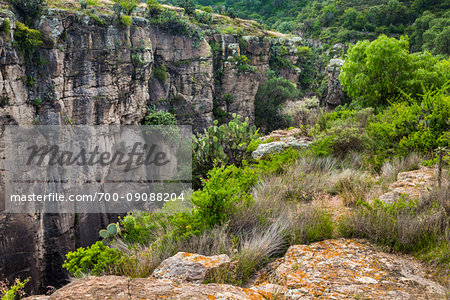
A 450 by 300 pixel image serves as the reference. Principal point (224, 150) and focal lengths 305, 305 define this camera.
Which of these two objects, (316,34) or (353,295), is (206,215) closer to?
(353,295)

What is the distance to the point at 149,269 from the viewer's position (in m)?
2.49

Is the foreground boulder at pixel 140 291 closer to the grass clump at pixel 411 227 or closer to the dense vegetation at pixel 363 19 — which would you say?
the grass clump at pixel 411 227

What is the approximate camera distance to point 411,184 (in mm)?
3895

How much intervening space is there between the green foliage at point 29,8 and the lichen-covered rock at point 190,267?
54.7ft

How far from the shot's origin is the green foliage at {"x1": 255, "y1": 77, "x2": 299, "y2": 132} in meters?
27.2

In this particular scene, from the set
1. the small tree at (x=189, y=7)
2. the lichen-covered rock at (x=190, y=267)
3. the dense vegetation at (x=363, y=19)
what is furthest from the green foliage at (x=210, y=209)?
the dense vegetation at (x=363, y=19)

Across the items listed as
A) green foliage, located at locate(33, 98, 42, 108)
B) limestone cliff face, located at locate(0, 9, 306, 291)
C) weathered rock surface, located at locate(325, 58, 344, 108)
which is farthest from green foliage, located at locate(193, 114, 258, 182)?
green foliage, located at locate(33, 98, 42, 108)

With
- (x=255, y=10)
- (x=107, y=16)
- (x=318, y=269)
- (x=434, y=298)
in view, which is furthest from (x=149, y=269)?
(x=255, y=10)

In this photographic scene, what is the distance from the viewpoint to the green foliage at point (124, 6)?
17.8 meters

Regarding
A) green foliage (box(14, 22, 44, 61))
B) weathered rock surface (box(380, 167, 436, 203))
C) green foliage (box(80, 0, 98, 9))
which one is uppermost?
green foliage (box(80, 0, 98, 9))

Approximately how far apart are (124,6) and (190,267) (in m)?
20.5

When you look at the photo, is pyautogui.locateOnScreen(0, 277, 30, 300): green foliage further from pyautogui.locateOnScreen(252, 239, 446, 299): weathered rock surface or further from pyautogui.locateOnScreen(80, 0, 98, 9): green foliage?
pyautogui.locateOnScreen(80, 0, 98, 9): green foliage

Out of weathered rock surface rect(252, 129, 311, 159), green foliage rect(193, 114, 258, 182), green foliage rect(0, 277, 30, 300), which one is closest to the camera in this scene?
A: green foliage rect(0, 277, 30, 300)

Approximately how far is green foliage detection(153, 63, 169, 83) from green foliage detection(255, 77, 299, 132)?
9306 mm
